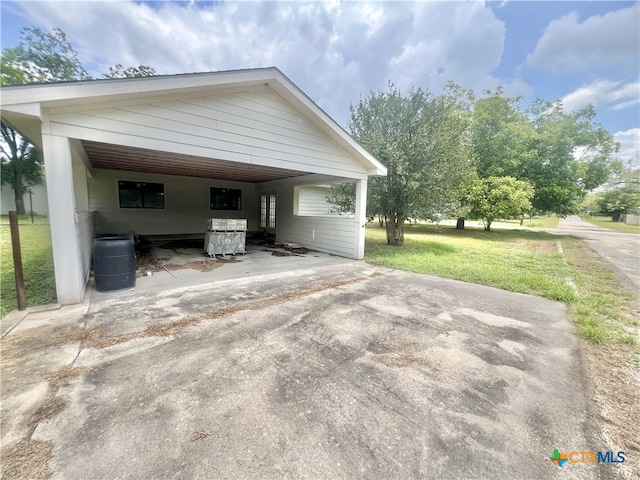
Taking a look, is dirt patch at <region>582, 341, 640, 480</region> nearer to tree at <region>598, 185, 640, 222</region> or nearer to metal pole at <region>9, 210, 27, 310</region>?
metal pole at <region>9, 210, 27, 310</region>

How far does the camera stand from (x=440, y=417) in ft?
6.07

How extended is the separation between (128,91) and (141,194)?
782cm

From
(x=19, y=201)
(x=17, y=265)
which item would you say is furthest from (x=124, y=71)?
(x=17, y=265)

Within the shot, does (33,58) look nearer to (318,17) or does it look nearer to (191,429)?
(318,17)

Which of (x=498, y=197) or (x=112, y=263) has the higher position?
(x=498, y=197)

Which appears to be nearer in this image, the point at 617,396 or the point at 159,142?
the point at 617,396

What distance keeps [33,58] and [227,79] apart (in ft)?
63.8

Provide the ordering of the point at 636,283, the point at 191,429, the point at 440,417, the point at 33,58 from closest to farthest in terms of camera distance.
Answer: the point at 191,429, the point at 440,417, the point at 636,283, the point at 33,58

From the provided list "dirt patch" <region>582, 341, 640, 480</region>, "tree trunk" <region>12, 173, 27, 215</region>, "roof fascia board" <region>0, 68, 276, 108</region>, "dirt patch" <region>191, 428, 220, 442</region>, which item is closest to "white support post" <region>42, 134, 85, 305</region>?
"roof fascia board" <region>0, 68, 276, 108</region>

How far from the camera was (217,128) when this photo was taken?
15.9 feet

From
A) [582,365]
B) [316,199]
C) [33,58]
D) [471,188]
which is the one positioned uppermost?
[33,58]

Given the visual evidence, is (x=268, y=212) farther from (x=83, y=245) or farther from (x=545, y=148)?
(x=545, y=148)

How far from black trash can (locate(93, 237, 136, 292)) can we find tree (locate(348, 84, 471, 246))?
7204mm

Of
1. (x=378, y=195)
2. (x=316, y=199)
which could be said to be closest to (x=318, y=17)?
(x=316, y=199)
